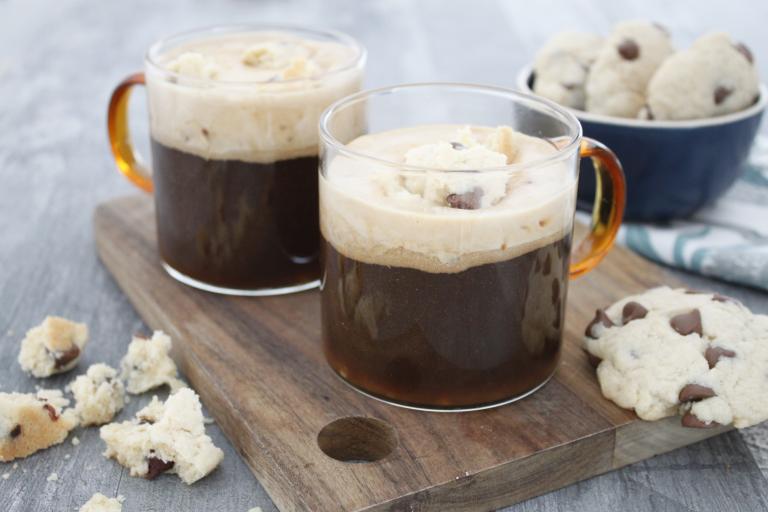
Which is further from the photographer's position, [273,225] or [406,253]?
[273,225]

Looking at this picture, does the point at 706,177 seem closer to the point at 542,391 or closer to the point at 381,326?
the point at 542,391

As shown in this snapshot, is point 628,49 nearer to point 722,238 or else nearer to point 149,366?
point 722,238

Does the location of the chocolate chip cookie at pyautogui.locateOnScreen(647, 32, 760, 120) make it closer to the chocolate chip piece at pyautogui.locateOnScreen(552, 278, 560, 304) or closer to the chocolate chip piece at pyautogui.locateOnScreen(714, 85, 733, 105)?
the chocolate chip piece at pyautogui.locateOnScreen(714, 85, 733, 105)

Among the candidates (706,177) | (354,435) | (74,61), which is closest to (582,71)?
(706,177)

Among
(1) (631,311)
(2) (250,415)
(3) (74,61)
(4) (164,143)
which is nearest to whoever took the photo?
(2) (250,415)

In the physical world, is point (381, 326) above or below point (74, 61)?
above

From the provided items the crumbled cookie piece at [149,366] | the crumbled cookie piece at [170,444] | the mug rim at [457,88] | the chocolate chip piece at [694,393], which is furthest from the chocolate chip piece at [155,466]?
the chocolate chip piece at [694,393]

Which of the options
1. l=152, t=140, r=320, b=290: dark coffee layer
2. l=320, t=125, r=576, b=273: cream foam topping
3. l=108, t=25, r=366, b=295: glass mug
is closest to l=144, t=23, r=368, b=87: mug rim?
l=108, t=25, r=366, b=295: glass mug
